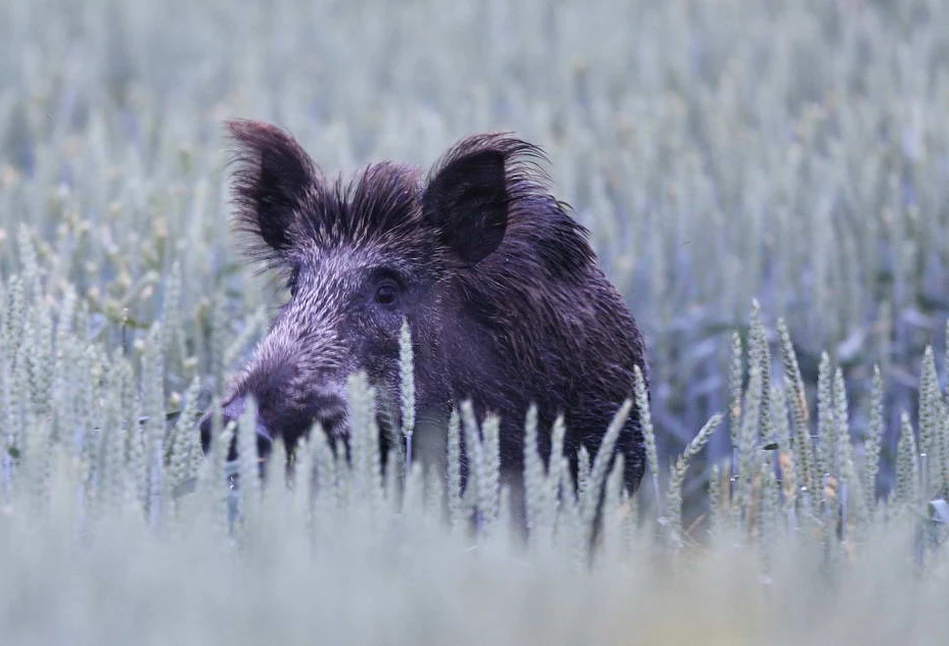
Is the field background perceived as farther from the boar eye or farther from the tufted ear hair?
the tufted ear hair

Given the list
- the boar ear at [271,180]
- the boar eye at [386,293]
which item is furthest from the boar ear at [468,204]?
the boar ear at [271,180]

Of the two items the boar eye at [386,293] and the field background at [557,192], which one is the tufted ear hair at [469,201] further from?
the field background at [557,192]

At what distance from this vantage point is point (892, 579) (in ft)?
8.35

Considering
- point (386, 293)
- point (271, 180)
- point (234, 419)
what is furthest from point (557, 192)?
point (234, 419)

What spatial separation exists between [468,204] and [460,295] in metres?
0.27

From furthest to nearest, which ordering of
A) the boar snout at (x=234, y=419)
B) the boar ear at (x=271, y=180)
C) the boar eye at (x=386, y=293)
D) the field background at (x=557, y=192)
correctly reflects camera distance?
1. the boar ear at (x=271, y=180)
2. the boar eye at (x=386, y=293)
3. the boar snout at (x=234, y=419)
4. the field background at (x=557, y=192)

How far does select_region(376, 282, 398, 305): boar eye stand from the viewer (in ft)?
15.3

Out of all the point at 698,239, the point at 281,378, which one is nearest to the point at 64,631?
the point at 281,378

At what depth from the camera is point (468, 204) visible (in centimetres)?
473

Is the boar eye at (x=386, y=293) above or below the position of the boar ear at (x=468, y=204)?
below

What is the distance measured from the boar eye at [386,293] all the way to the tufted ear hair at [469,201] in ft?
0.72

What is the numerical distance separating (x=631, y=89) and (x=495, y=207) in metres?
5.46

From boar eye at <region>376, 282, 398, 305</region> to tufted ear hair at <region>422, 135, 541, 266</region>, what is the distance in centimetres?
22

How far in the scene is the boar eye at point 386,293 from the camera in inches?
183
